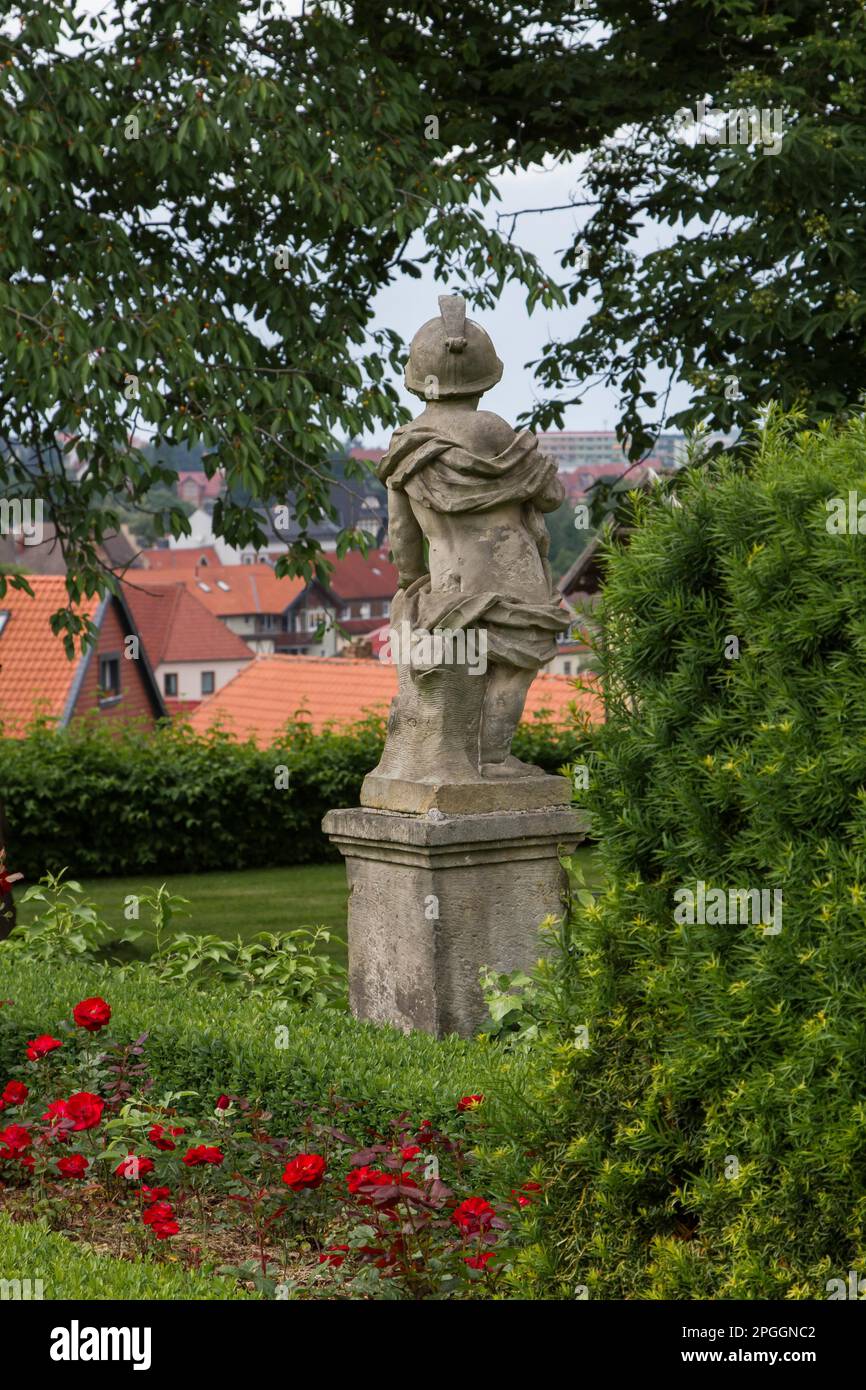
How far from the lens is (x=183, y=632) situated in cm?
7112

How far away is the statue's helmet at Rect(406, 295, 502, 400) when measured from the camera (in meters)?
7.09

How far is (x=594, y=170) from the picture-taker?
13.2m

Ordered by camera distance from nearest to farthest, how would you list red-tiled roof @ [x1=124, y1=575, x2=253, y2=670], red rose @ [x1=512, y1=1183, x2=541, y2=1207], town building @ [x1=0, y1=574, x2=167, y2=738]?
red rose @ [x1=512, y1=1183, x2=541, y2=1207] < town building @ [x1=0, y1=574, x2=167, y2=738] < red-tiled roof @ [x1=124, y1=575, x2=253, y2=670]

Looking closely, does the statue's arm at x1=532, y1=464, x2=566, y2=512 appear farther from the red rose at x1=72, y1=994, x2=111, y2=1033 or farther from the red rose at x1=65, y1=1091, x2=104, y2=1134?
the red rose at x1=65, y1=1091, x2=104, y2=1134

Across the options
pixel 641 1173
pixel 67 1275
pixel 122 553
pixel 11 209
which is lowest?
pixel 67 1275

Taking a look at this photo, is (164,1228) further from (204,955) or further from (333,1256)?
(204,955)

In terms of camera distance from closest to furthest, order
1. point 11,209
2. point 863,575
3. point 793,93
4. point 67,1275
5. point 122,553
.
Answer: point 863,575 < point 67,1275 < point 11,209 < point 793,93 < point 122,553

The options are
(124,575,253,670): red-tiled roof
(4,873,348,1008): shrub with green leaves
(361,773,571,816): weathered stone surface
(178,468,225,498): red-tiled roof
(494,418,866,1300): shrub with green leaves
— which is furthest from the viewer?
(124,575,253,670): red-tiled roof

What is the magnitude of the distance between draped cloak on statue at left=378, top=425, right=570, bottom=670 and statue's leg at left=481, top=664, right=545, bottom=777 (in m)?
0.08

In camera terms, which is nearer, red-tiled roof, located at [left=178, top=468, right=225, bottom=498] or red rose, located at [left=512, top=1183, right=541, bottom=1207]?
red rose, located at [left=512, top=1183, right=541, bottom=1207]

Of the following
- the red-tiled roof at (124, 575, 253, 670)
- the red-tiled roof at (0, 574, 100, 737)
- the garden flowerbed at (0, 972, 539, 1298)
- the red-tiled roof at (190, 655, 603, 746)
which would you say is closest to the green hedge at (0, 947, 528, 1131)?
the garden flowerbed at (0, 972, 539, 1298)
